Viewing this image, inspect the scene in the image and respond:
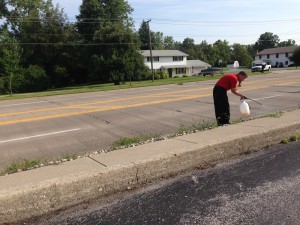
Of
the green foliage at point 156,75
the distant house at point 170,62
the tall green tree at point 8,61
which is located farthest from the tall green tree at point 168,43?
the tall green tree at point 8,61

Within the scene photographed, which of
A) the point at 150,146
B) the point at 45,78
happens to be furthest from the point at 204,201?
the point at 45,78

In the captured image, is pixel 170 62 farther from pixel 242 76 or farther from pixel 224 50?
pixel 242 76

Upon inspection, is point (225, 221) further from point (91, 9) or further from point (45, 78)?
point (91, 9)

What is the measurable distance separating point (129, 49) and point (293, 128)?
42.9 m

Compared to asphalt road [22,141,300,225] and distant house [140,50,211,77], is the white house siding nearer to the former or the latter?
distant house [140,50,211,77]

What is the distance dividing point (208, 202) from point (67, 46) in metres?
56.9

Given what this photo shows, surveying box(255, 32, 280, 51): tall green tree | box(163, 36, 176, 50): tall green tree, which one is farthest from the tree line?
box(255, 32, 280, 51): tall green tree

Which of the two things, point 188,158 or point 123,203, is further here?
point 188,158

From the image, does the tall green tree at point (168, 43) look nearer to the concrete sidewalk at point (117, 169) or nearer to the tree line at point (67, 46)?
the tree line at point (67, 46)

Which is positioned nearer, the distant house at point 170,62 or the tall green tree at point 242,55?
the distant house at point 170,62

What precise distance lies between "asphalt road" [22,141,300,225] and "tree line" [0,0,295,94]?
3211 cm

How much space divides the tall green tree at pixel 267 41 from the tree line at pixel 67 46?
101 metres

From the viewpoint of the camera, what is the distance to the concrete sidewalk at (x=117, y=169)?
3.62 metres

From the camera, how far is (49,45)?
56500mm
